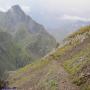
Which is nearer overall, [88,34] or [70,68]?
[70,68]

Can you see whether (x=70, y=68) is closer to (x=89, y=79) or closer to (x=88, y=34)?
(x=89, y=79)

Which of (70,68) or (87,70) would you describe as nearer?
(87,70)

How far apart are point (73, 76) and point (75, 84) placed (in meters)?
3.38

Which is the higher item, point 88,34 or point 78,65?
point 88,34

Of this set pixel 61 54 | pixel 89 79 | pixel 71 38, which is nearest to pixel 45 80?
pixel 89 79

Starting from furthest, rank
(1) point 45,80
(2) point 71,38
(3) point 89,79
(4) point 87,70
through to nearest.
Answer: (2) point 71,38
(1) point 45,80
(4) point 87,70
(3) point 89,79

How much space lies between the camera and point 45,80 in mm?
42719

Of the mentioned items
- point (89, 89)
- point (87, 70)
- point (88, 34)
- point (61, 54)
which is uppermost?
point (88, 34)

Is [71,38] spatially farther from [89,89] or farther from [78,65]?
[89,89]

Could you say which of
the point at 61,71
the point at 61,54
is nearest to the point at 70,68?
the point at 61,71

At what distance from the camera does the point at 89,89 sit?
110ft

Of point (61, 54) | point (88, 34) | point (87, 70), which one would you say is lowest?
point (87, 70)

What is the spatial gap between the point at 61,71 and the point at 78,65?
3.08m

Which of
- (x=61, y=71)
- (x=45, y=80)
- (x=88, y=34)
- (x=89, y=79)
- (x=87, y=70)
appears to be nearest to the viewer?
(x=89, y=79)
